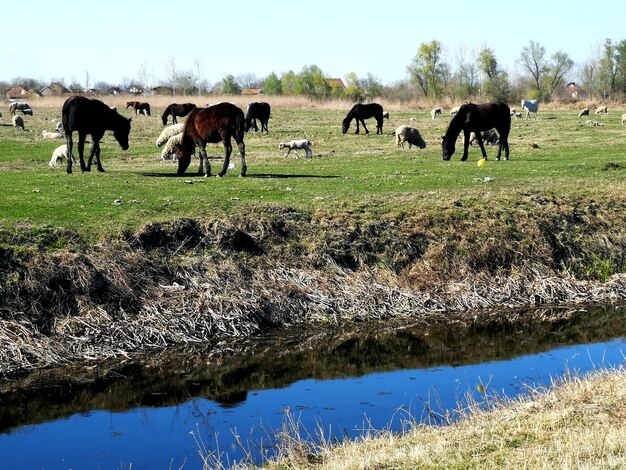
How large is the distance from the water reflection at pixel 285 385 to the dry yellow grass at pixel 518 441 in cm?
121

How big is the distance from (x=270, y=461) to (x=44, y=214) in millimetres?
10597

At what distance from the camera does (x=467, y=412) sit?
10.7m

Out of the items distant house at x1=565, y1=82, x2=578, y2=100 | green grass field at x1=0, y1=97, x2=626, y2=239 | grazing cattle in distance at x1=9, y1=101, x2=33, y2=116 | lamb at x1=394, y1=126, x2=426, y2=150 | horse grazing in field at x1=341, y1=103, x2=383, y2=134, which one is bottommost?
green grass field at x1=0, y1=97, x2=626, y2=239

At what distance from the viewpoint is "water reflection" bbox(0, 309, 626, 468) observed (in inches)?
411

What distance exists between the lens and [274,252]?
17.3 m

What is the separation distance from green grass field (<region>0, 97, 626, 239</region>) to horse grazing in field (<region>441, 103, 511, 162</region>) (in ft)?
1.75

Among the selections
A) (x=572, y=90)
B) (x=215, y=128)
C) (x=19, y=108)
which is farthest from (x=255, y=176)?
(x=572, y=90)

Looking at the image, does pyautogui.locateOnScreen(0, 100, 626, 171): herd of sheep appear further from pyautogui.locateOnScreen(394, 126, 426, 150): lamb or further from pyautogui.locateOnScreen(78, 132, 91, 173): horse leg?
pyautogui.locateOnScreen(78, 132, 91, 173): horse leg

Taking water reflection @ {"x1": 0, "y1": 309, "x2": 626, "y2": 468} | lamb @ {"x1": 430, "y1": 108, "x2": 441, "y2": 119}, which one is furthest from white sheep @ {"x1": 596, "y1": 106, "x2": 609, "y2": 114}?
water reflection @ {"x1": 0, "y1": 309, "x2": 626, "y2": 468}

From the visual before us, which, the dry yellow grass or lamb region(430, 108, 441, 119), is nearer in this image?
the dry yellow grass

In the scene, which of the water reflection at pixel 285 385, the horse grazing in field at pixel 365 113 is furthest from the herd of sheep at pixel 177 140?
the water reflection at pixel 285 385

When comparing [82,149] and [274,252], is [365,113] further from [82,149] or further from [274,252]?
[274,252]

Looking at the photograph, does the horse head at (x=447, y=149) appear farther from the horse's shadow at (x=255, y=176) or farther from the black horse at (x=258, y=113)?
the black horse at (x=258, y=113)

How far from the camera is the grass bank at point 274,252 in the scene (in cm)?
1466
